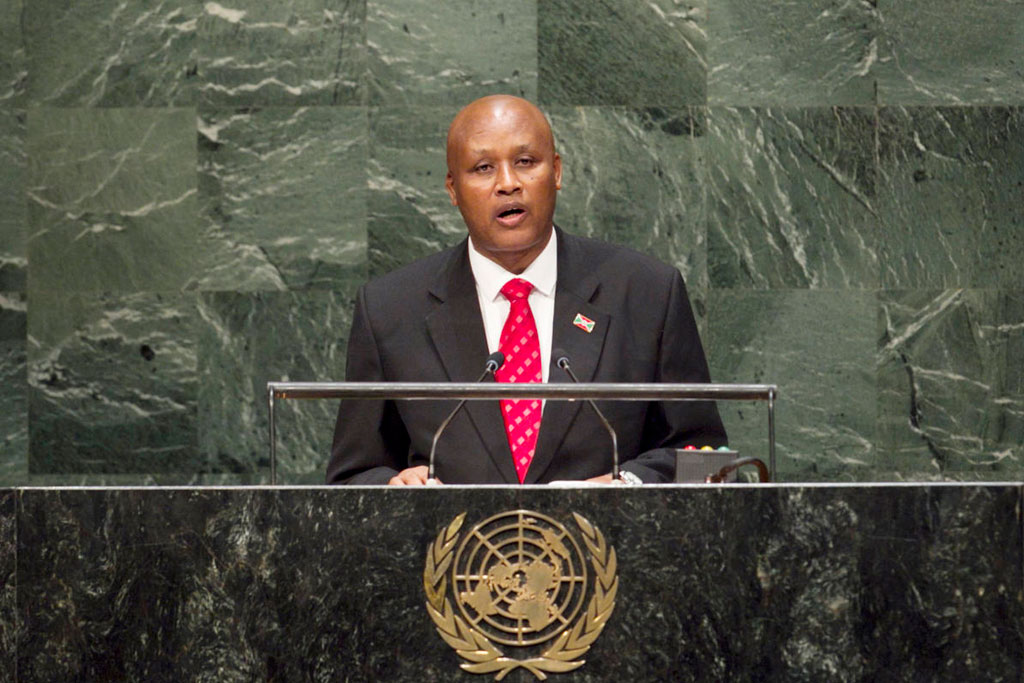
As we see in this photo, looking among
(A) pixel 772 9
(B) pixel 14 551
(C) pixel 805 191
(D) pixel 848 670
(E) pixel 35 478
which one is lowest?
(D) pixel 848 670

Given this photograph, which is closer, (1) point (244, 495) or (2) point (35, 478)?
(1) point (244, 495)

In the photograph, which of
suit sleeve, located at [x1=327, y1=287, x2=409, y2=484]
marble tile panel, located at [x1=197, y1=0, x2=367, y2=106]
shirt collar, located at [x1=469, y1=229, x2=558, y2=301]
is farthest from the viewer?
marble tile panel, located at [x1=197, y1=0, x2=367, y2=106]

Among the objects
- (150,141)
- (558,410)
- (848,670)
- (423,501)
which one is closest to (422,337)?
(558,410)

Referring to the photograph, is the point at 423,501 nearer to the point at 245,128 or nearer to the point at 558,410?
the point at 558,410

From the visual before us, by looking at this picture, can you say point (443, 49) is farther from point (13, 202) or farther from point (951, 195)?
point (951, 195)

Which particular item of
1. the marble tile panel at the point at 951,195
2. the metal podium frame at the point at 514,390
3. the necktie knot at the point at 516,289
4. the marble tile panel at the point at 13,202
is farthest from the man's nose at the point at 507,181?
the marble tile panel at the point at 13,202

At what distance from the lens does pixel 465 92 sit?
5.16m

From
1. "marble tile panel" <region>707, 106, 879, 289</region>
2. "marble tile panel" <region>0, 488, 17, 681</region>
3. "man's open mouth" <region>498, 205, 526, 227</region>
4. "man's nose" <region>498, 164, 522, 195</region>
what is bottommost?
"marble tile panel" <region>0, 488, 17, 681</region>

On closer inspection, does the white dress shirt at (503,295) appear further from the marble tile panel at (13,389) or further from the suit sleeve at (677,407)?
the marble tile panel at (13,389)

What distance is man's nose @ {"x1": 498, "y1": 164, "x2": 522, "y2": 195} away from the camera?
141 inches

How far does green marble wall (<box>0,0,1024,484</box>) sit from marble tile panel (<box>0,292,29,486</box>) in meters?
0.01

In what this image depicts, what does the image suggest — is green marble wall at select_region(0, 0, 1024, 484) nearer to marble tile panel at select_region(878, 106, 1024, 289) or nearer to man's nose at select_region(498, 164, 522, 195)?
marble tile panel at select_region(878, 106, 1024, 289)

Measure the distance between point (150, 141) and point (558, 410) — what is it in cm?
240

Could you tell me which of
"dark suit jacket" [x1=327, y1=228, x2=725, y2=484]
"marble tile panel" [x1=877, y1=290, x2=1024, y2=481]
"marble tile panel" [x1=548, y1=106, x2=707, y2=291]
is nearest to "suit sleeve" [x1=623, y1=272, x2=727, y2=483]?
"dark suit jacket" [x1=327, y1=228, x2=725, y2=484]
